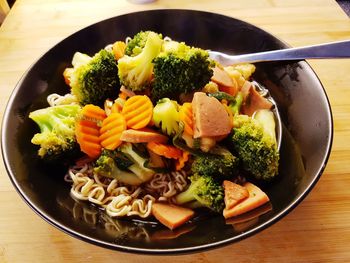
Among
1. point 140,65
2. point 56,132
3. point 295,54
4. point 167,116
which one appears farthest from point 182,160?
point 295,54

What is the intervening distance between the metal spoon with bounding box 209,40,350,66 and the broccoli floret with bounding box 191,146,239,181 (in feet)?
1.95

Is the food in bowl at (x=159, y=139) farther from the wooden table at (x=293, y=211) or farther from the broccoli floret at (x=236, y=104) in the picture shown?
the wooden table at (x=293, y=211)

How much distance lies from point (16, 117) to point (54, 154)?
25 cm

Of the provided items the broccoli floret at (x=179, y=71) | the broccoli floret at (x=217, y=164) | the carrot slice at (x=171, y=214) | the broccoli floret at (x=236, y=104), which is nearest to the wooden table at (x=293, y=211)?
the carrot slice at (x=171, y=214)

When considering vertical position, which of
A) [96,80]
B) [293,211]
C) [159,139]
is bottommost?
[293,211]

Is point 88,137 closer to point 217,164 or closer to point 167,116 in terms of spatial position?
point 167,116

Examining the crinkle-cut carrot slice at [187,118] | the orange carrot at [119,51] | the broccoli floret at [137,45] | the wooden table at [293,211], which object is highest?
the broccoli floret at [137,45]

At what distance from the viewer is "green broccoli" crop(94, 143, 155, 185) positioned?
1.44 meters

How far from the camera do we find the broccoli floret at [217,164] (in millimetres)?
1366

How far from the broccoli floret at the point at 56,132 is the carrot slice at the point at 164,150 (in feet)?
1.11

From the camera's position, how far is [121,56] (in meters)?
1.70

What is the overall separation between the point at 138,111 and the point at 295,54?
0.78 metres

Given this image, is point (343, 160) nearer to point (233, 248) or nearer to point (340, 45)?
point (340, 45)

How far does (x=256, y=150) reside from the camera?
1377 mm
